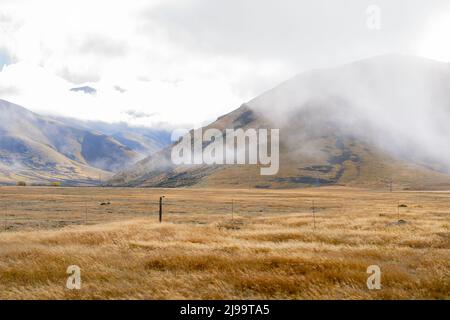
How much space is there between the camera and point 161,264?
1591cm

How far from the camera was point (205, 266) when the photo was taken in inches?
613
